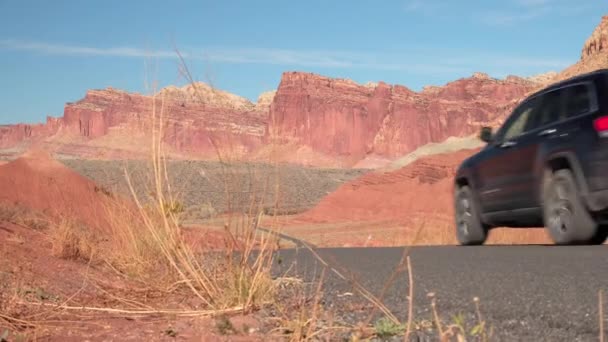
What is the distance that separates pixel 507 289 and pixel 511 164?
4.31 m

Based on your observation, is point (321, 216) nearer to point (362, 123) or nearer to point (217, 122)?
point (217, 122)

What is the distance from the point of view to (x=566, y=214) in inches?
342

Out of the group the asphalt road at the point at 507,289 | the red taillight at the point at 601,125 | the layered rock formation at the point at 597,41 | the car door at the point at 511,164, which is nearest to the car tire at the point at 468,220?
the car door at the point at 511,164

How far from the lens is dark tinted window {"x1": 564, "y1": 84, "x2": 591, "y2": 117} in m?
8.79

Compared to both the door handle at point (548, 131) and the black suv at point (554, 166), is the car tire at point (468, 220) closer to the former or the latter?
the black suv at point (554, 166)

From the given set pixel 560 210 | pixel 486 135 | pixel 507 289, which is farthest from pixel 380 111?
pixel 507 289

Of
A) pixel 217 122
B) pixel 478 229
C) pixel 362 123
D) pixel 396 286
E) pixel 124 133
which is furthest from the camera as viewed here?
pixel 362 123

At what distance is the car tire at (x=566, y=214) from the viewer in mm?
8578

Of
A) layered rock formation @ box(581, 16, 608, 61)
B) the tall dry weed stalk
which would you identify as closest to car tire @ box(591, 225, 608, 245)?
the tall dry weed stalk

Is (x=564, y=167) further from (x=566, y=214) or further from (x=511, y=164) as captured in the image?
(x=511, y=164)

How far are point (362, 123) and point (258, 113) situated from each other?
2187 centimetres

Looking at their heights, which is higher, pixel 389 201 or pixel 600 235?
pixel 600 235

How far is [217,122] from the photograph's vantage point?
5461 mm

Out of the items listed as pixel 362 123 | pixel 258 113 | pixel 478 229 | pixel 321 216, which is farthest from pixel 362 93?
pixel 478 229
